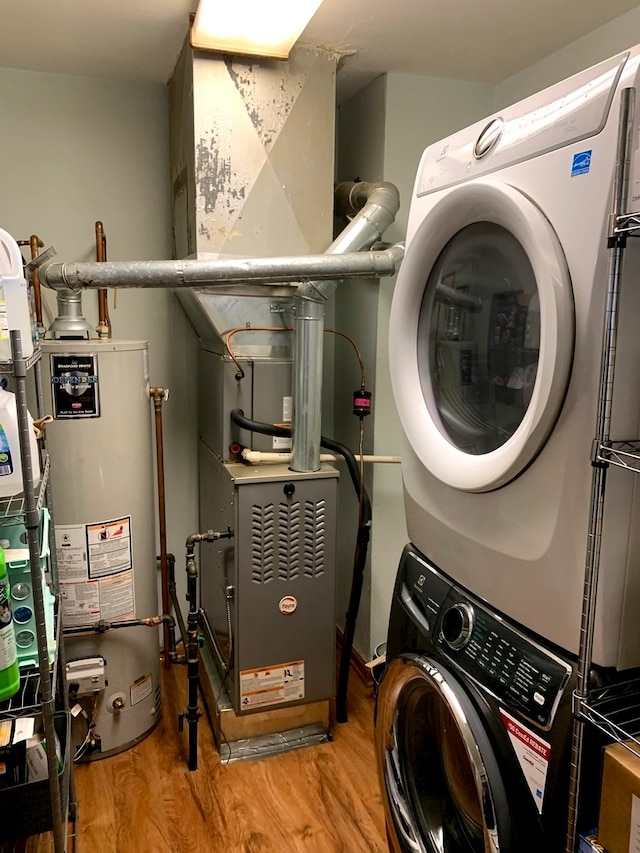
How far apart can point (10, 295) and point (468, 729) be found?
122 centimetres

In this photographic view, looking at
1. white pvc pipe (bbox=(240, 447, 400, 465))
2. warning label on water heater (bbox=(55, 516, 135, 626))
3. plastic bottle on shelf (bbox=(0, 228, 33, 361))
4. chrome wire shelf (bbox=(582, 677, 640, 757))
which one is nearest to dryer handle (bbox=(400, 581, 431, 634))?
chrome wire shelf (bbox=(582, 677, 640, 757))

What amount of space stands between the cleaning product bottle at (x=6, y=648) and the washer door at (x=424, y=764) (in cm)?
78

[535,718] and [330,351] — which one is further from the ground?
[330,351]

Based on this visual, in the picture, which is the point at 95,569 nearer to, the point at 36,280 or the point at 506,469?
the point at 36,280

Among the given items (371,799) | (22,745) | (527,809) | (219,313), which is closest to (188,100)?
A: (219,313)

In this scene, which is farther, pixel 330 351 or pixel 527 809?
pixel 330 351

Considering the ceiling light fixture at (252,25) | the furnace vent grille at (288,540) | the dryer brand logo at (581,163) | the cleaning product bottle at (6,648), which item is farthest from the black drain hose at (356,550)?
the dryer brand logo at (581,163)

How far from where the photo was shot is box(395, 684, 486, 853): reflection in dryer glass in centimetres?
124

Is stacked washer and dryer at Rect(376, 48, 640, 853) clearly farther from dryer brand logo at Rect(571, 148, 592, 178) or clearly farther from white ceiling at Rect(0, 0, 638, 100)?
white ceiling at Rect(0, 0, 638, 100)

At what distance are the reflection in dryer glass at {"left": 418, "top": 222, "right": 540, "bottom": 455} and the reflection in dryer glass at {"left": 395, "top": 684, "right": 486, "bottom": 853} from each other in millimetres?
569

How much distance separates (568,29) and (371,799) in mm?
2415

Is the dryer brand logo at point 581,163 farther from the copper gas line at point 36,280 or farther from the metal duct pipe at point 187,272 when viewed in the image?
the copper gas line at point 36,280

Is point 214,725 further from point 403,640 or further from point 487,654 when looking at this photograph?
point 487,654

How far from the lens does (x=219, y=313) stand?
2.07 m
